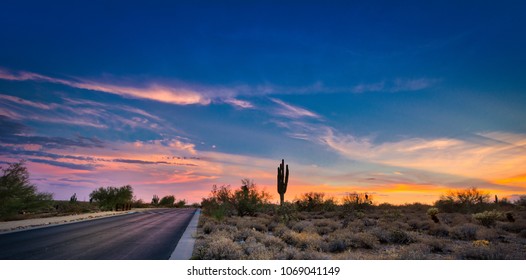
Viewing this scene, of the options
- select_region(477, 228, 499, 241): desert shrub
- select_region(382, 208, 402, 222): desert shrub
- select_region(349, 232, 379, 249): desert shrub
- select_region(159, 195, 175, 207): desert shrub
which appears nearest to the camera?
select_region(349, 232, 379, 249): desert shrub

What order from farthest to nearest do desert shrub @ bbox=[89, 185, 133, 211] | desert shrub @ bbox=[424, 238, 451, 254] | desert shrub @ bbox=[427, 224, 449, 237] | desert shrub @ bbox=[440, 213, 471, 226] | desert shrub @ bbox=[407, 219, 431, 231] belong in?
Result: desert shrub @ bbox=[89, 185, 133, 211]
desert shrub @ bbox=[440, 213, 471, 226]
desert shrub @ bbox=[407, 219, 431, 231]
desert shrub @ bbox=[427, 224, 449, 237]
desert shrub @ bbox=[424, 238, 451, 254]

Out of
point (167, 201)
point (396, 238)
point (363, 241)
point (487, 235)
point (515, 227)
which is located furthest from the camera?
point (167, 201)

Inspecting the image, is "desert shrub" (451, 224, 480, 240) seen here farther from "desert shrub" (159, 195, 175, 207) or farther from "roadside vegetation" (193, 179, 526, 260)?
"desert shrub" (159, 195, 175, 207)

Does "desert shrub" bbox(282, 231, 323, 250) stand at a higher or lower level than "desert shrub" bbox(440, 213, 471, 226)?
lower

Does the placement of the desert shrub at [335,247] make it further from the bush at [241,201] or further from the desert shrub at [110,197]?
the desert shrub at [110,197]

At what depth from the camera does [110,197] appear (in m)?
61.2

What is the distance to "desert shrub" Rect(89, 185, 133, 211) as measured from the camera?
60.5 metres

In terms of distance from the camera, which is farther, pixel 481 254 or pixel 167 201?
pixel 167 201

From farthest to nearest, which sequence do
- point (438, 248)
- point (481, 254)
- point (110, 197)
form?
point (110, 197) → point (438, 248) → point (481, 254)

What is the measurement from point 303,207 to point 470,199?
18.6 meters

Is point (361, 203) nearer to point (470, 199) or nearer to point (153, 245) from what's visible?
point (470, 199)

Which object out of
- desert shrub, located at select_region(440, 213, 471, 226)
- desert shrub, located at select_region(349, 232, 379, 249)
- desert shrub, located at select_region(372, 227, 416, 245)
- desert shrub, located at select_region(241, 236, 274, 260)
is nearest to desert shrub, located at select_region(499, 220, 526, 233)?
desert shrub, located at select_region(440, 213, 471, 226)

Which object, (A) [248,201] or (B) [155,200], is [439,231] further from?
(B) [155,200]

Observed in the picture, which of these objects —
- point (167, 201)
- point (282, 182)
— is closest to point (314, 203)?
point (282, 182)
